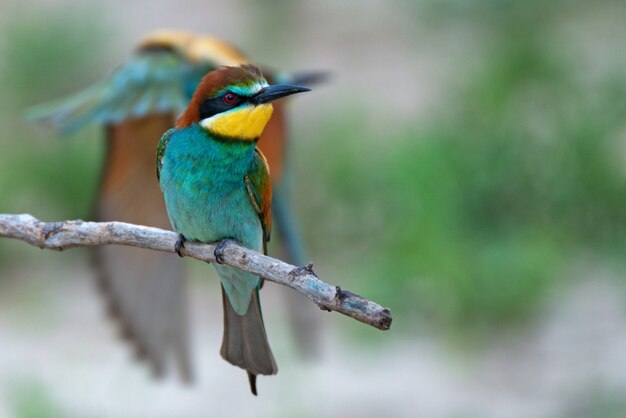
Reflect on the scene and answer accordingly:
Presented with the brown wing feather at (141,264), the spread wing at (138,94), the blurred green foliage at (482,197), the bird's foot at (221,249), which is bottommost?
the bird's foot at (221,249)

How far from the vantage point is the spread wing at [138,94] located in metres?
2.58

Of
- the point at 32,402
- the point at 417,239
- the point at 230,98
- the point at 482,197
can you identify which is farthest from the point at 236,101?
the point at 482,197

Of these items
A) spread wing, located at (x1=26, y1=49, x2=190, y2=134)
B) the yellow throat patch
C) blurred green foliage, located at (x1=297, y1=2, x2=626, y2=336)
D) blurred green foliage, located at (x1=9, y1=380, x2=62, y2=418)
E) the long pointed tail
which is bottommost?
the long pointed tail

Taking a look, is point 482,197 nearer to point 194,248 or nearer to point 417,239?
point 417,239

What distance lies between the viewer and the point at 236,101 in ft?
4.98

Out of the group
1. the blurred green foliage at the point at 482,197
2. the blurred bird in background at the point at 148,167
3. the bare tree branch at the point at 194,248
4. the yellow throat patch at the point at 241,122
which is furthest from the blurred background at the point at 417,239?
the yellow throat patch at the point at 241,122

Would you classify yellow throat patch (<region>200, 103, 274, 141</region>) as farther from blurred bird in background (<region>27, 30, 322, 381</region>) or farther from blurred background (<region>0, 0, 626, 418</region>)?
blurred background (<region>0, 0, 626, 418</region>)

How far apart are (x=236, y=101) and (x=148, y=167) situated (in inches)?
44.4

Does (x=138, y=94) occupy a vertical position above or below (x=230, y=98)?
above

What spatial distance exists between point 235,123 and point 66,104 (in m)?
1.36

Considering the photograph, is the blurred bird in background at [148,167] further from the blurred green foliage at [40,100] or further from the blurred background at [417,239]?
the blurred green foliage at [40,100]

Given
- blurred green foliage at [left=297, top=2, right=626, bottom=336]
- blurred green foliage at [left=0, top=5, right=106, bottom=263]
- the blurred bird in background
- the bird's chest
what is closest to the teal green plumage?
the bird's chest

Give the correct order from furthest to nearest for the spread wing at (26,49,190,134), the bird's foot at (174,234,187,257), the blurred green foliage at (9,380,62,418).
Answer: the blurred green foliage at (9,380,62,418)
the spread wing at (26,49,190,134)
the bird's foot at (174,234,187,257)

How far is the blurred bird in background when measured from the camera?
2600 millimetres
